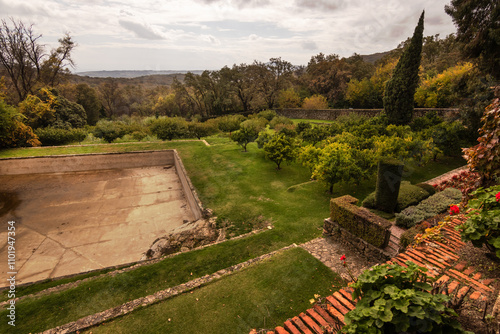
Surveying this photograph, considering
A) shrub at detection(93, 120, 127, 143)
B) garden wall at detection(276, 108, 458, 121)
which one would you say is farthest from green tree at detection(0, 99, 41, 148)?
garden wall at detection(276, 108, 458, 121)

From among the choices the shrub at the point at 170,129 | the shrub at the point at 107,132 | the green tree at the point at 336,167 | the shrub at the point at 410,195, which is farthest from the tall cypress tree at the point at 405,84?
the shrub at the point at 107,132

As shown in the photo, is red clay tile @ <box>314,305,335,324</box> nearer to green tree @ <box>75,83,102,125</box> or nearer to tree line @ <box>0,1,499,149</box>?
tree line @ <box>0,1,499,149</box>

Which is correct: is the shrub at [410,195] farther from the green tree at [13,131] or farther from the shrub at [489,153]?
the green tree at [13,131]

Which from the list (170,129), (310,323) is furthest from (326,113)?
(310,323)

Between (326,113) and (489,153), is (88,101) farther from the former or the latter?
(489,153)

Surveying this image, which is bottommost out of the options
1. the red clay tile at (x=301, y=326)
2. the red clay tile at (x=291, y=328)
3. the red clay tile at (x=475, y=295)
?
the red clay tile at (x=291, y=328)

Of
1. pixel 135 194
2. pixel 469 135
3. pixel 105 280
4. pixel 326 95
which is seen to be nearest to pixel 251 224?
pixel 105 280

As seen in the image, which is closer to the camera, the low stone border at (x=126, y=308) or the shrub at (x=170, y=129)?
the low stone border at (x=126, y=308)
